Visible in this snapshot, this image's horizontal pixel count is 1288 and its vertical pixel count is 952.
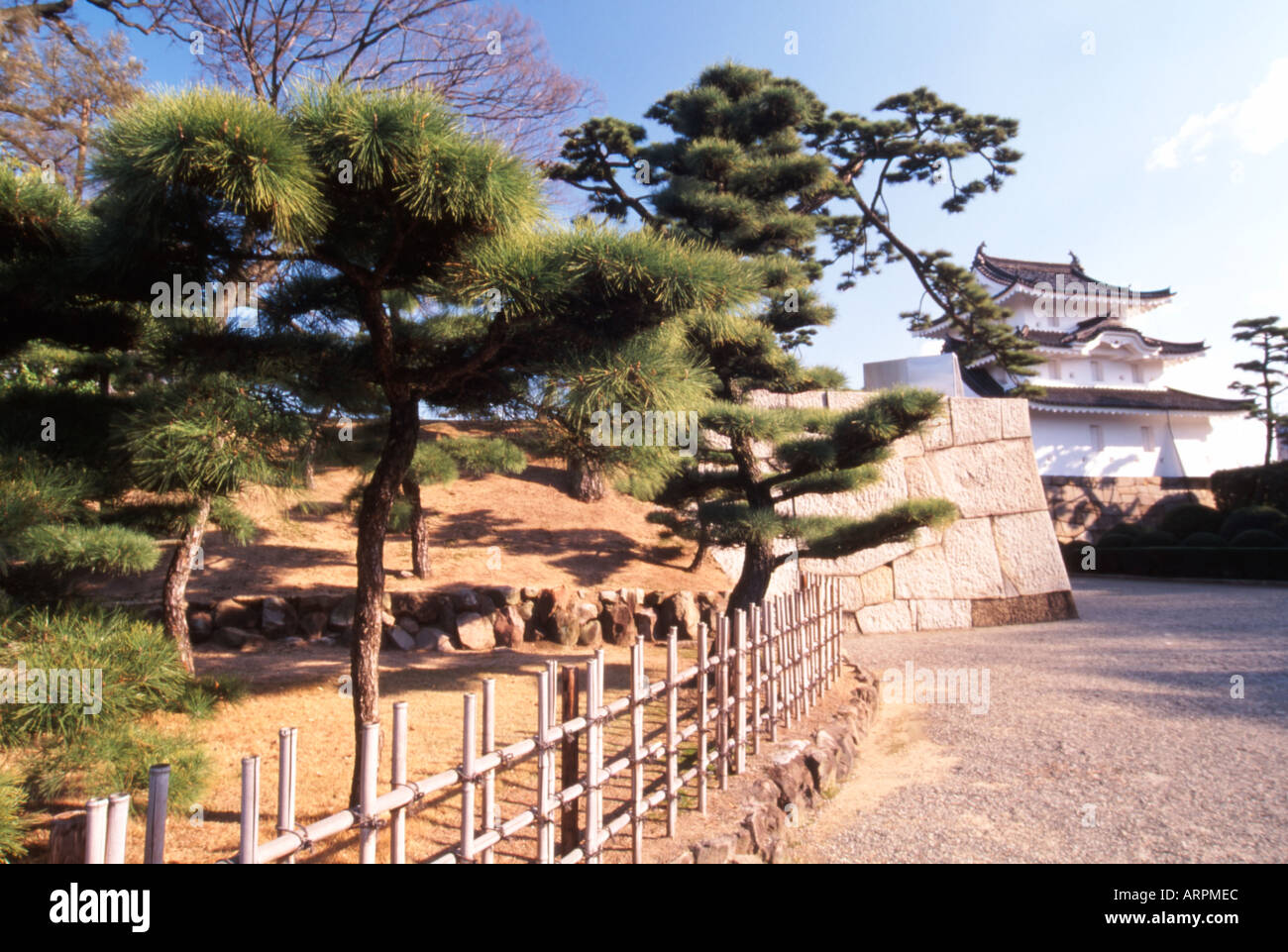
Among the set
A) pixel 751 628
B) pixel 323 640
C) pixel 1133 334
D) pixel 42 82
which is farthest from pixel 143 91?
pixel 1133 334

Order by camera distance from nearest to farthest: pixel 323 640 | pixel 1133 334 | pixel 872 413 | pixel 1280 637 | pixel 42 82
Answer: pixel 872 413
pixel 323 640
pixel 1280 637
pixel 42 82
pixel 1133 334

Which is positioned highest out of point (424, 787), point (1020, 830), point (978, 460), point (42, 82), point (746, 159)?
point (42, 82)

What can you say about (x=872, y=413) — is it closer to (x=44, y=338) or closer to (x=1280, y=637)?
(x=44, y=338)

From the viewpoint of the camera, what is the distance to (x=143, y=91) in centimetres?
241

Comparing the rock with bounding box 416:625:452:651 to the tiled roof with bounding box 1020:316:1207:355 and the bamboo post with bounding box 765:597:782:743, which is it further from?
the tiled roof with bounding box 1020:316:1207:355

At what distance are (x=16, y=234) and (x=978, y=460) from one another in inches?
395

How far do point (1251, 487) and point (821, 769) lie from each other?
63.2 feet

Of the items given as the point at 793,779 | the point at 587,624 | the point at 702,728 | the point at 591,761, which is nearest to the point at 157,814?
the point at 591,761

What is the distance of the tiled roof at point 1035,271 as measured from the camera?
2209cm

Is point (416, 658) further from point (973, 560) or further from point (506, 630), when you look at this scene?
point (973, 560)

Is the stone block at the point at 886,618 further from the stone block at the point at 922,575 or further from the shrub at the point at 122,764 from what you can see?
the shrub at the point at 122,764

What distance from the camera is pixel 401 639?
23.4ft

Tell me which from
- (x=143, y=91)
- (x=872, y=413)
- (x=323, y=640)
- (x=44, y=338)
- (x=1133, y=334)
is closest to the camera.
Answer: (x=143, y=91)

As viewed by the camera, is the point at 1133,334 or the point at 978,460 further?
the point at 1133,334
